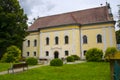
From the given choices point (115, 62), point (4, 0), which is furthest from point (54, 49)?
point (115, 62)

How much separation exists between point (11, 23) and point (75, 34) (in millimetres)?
13384

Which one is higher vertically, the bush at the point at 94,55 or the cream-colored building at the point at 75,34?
the cream-colored building at the point at 75,34

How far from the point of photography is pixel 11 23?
35000 mm

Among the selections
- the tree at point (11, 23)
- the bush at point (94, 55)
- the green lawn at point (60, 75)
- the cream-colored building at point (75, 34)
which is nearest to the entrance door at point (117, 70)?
the green lawn at point (60, 75)

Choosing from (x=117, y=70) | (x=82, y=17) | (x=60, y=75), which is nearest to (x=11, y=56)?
(x=60, y=75)

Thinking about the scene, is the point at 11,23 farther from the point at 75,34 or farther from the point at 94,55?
the point at 94,55

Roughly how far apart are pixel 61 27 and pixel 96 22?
7.84 metres

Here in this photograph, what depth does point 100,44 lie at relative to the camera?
3731cm

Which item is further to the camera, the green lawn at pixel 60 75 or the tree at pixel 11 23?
the tree at pixel 11 23

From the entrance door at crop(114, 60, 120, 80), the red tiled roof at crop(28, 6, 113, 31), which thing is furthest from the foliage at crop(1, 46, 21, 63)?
the entrance door at crop(114, 60, 120, 80)

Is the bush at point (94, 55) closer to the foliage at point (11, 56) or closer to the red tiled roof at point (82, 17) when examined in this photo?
the red tiled roof at point (82, 17)

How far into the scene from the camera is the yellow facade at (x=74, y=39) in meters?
36.8

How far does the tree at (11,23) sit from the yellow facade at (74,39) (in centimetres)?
731

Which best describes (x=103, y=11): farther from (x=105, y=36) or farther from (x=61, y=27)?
(x=61, y=27)
